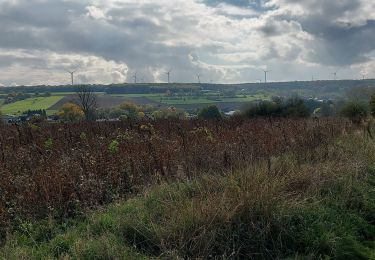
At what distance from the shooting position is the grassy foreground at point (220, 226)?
503 centimetres

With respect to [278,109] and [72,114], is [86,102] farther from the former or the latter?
[278,109]

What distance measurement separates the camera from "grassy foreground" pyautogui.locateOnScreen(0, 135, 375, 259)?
503 cm

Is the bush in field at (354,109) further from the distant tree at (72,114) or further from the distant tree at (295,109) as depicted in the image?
the distant tree at (72,114)

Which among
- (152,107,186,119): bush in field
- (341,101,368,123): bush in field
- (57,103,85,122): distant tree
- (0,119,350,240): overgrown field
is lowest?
(57,103,85,122): distant tree

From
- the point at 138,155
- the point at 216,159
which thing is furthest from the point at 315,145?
the point at 138,155

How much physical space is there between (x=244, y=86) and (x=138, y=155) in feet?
520

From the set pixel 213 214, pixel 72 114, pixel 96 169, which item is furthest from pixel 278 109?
pixel 213 214

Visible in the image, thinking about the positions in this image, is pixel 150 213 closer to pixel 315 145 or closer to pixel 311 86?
pixel 315 145

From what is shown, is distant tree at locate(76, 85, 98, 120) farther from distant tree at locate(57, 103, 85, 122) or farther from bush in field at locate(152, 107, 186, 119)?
bush in field at locate(152, 107, 186, 119)

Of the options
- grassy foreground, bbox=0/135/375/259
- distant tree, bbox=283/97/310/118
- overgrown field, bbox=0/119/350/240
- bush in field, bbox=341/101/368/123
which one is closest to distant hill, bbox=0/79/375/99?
distant tree, bbox=283/97/310/118

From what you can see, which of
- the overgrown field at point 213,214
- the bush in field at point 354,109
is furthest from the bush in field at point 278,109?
the overgrown field at point 213,214

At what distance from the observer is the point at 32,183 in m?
6.96

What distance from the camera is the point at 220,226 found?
539cm

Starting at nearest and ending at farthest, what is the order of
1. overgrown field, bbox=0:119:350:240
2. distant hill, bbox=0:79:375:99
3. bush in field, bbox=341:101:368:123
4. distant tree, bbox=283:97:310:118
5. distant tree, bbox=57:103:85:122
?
overgrown field, bbox=0:119:350:240, bush in field, bbox=341:101:368:123, distant tree, bbox=283:97:310:118, distant tree, bbox=57:103:85:122, distant hill, bbox=0:79:375:99
